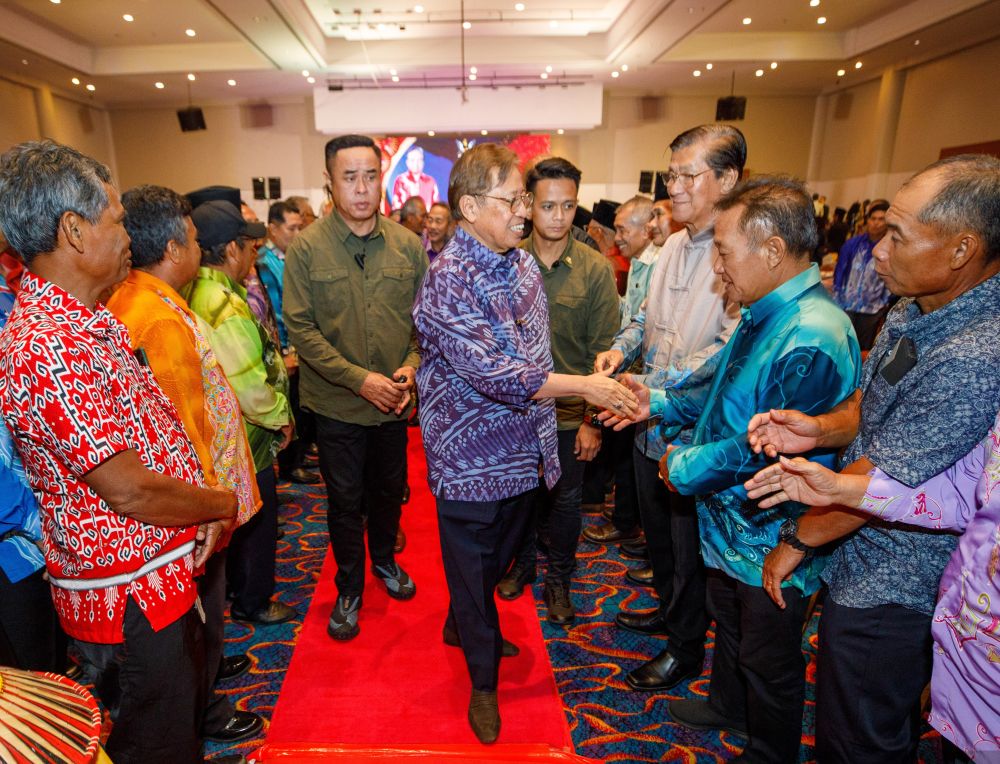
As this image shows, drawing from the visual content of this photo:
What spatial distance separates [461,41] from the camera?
9.77 meters

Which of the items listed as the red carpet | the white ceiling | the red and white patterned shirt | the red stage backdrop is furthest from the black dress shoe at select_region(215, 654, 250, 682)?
the red stage backdrop

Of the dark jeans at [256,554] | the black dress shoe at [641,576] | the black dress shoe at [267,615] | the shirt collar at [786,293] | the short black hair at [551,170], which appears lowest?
the black dress shoe at [641,576]

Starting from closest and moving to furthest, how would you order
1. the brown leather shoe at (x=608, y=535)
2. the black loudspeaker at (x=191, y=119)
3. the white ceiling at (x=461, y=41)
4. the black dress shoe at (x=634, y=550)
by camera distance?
1. the black dress shoe at (x=634, y=550)
2. the brown leather shoe at (x=608, y=535)
3. the white ceiling at (x=461, y=41)
4. the black loudspeaker at (x=191, y=119)

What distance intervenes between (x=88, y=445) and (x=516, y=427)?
3.70 ft

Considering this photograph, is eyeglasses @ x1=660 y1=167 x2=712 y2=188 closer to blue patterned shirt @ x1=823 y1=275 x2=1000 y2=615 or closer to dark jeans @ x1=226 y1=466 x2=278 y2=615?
blue patterned shirt @ x1=823 y1=275 x2=1000 y2=615

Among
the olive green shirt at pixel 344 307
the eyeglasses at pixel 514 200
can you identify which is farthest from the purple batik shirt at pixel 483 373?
the olive green shirt at pixel 344 307

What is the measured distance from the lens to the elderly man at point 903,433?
1198mm

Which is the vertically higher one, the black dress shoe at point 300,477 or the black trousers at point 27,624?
the black trousers at point 27,624

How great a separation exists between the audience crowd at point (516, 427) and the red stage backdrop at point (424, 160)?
10634mm

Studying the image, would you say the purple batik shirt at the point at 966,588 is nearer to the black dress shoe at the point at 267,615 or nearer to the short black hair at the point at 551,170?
the short black hair at the point at 551,170

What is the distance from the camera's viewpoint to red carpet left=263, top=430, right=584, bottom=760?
2.03m

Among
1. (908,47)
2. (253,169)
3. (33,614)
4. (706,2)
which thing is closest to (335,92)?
(253,169)

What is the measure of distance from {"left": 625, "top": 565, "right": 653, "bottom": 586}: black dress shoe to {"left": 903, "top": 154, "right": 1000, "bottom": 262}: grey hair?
2.13 metres

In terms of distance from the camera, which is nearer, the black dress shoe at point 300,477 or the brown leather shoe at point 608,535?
the brown leather shoe at point 608,535
